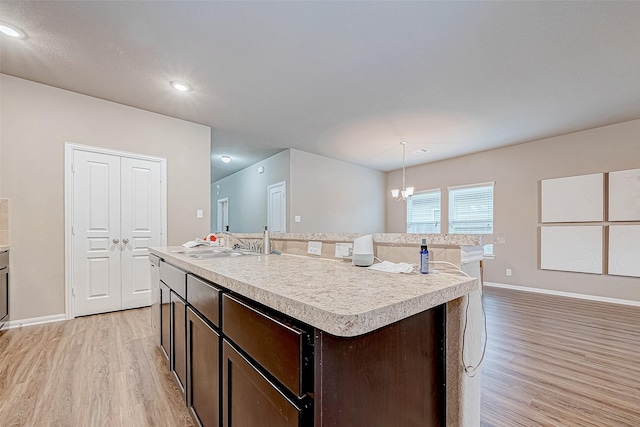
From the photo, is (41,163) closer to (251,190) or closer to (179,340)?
(179,340)

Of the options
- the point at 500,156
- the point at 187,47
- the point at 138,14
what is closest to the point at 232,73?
the point at 187,47

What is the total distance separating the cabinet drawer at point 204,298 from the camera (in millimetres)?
1086

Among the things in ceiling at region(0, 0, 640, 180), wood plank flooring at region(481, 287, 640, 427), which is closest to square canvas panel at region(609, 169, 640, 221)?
ceiling at region(0, 0, 640, 180)

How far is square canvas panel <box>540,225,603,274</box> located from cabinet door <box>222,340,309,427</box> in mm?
5379

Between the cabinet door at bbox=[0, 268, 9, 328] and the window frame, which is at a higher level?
the window frame

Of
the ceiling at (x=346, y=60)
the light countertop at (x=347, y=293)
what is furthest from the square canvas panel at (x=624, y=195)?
the light countertop at (x=347, y=293)

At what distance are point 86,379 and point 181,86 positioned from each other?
280 cm

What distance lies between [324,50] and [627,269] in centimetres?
503

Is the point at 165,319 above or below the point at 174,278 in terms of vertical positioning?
below

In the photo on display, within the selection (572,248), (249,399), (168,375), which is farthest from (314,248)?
(572,248)

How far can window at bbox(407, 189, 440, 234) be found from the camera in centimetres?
620

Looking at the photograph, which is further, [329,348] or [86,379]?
[86,379]

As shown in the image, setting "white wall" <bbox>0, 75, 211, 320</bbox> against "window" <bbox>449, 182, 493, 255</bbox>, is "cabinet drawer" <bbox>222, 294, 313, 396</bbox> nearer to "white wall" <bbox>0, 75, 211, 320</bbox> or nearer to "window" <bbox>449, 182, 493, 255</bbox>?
"white wall" <bbox>0, 75, 211, 320</bbox>

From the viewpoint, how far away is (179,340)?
1.57m
